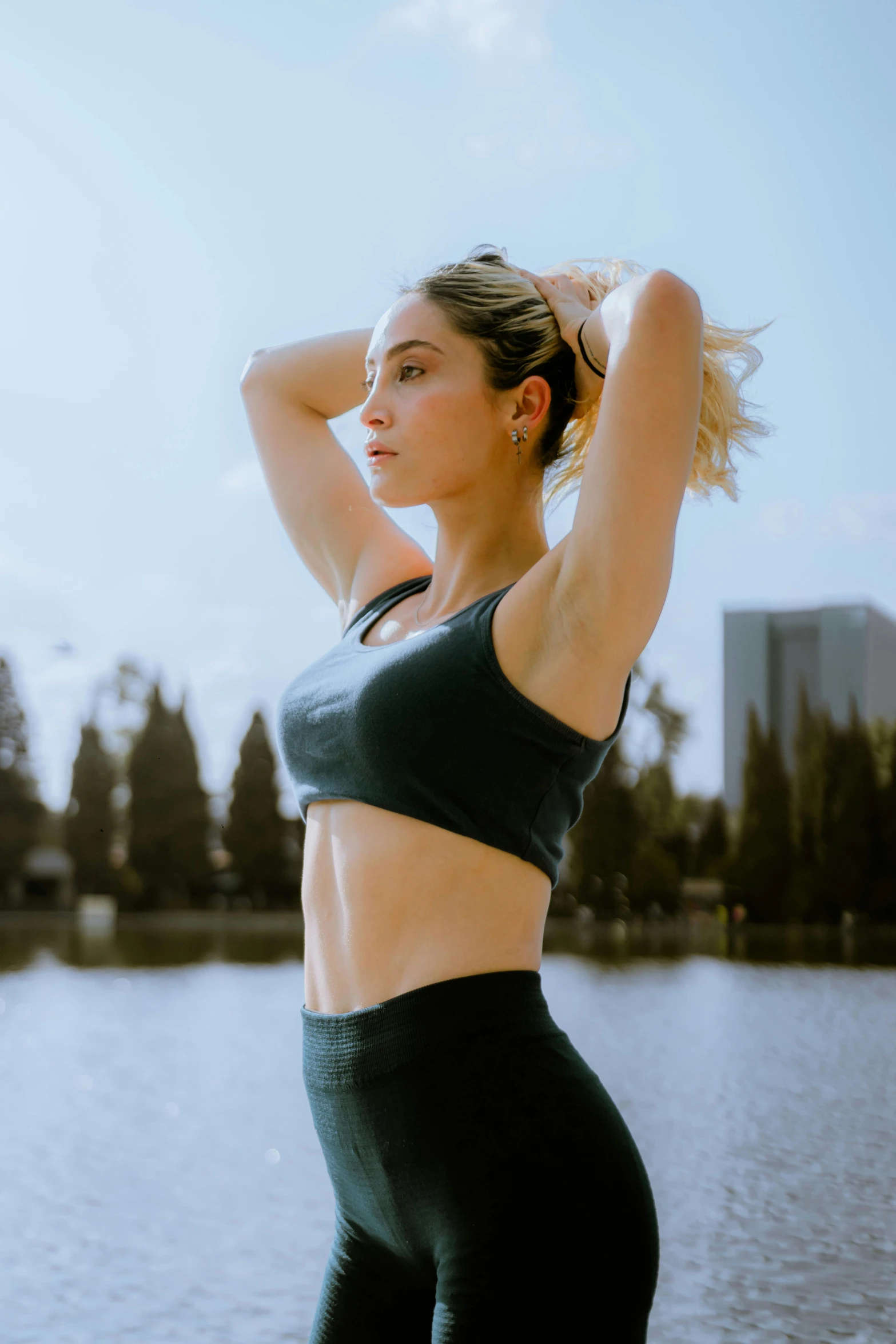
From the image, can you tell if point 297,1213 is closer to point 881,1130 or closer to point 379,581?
point 881,1130

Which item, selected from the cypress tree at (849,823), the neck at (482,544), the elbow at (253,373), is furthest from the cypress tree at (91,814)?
the neck at (482,544)

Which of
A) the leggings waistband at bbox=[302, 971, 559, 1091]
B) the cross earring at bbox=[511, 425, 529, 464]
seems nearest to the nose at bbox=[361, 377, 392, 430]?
the cross earring at bbox=[511, 425, 529, 464]

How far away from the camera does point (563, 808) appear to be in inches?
45.3

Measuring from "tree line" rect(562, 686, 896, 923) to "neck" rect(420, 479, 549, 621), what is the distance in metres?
26.7

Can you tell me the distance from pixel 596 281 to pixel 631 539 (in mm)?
422

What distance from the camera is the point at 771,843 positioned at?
29922 mm

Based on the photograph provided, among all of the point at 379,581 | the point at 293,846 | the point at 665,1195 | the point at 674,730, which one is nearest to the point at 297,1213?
the point at 665,1195

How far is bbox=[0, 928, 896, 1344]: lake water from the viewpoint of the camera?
620 centimetres

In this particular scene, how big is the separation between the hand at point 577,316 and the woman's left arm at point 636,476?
123mm

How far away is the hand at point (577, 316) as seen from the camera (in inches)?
46.7

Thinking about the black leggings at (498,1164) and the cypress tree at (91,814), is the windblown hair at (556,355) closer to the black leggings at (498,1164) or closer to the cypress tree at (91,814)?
the black leggings at (498,1164)

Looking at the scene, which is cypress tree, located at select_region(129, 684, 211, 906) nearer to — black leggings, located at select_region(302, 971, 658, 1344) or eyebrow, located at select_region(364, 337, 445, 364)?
eyebrow, located at select_region(364, 337, 445, 364)

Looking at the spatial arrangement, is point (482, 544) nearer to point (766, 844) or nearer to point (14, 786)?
point (766, 844)

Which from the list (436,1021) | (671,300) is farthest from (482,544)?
(436,1021)
